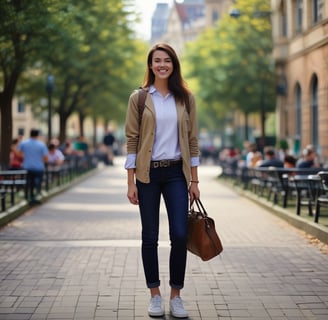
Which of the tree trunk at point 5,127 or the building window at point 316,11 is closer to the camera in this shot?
the tree trunk at point 5,127

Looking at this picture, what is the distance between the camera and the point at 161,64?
19.7 feet

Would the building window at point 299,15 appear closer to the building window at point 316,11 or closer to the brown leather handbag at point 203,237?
the building window at point 316,11

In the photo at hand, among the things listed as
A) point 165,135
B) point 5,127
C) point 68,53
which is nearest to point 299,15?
point 68,53

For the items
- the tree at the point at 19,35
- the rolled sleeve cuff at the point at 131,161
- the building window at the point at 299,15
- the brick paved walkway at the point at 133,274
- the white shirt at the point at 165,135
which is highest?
the building window at the point at 299,15

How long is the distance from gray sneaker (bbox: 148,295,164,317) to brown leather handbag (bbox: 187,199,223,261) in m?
0.47

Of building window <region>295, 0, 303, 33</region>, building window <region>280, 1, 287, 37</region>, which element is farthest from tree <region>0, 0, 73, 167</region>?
building window <region>280, 1, 287, 37</region>

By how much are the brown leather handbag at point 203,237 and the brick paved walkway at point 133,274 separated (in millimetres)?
511

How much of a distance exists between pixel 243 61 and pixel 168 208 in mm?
37656

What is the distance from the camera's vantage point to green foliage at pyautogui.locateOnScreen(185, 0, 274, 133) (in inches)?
1661

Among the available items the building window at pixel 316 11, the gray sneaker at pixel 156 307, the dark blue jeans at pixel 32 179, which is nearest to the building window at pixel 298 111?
the building window at pixel 316 11

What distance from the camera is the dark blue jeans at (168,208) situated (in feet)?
19.6

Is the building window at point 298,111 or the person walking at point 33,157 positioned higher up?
the building window at point 298,111

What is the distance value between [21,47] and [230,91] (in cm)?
2330

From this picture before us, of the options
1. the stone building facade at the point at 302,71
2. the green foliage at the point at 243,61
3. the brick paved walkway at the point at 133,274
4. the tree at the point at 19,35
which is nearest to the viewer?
the brick paved walkway at the point at 133,274
